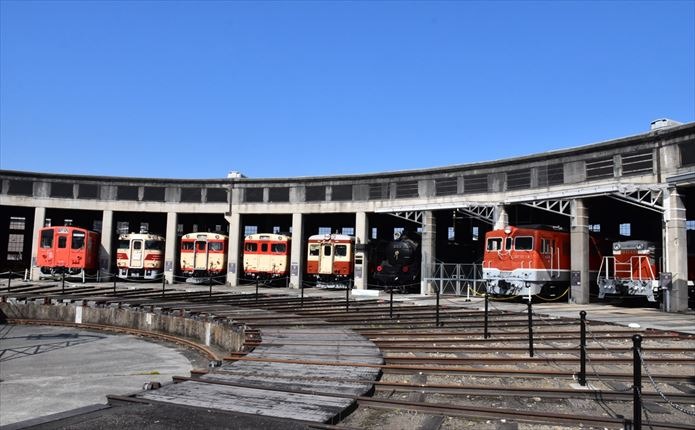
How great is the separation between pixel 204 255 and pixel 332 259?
9575 mm

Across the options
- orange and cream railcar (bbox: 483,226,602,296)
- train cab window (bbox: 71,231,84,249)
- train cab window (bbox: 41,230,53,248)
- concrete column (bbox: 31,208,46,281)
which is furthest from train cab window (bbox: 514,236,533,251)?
concrete column (bbox: 31,208,46,281)

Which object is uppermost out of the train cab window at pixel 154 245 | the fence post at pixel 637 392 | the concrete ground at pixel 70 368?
the train cab window at pixel 154 245

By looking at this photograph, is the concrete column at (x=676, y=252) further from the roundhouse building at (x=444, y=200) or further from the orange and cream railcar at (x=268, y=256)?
the orange and cream railcar at (x=268, y=256)

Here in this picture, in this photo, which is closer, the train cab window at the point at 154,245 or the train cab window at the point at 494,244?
the train cab window at the point at 494,244

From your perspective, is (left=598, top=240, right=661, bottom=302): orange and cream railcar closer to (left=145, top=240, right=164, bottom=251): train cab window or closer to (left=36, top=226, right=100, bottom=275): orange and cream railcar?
(left=145, top=240, right=164, bottom=251): train cab window

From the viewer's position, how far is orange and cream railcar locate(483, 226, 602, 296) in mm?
24141

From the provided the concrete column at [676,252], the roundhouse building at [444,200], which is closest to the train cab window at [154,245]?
the roundhouse building at [444,200]

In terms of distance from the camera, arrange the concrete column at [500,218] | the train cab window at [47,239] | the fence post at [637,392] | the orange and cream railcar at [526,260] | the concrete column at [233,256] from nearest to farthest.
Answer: the fence post at [637,392]
the orange and cream railcar at [526,260]
the concrete column at [500,218]
the train cab window at [47,239]
the concrete column at [233,256]

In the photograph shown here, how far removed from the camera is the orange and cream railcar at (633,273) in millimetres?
23097

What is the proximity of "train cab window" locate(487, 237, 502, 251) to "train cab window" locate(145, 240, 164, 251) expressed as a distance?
2392 centimetres

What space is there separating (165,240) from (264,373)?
32.2m

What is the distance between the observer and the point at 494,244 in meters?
25.5

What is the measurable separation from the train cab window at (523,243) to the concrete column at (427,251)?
22.1 feet

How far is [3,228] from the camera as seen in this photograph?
43812 mm
